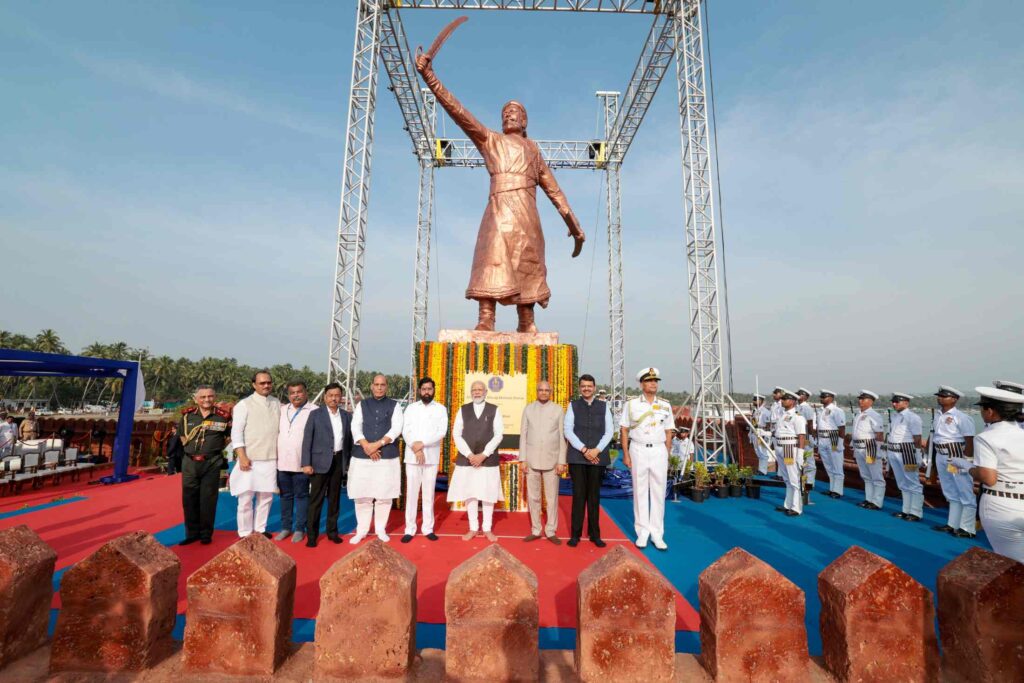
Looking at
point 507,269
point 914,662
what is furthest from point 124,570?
point 507,269

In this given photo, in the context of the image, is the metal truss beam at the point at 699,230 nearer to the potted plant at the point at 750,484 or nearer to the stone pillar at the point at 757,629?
the potted plant at the point at 750,484

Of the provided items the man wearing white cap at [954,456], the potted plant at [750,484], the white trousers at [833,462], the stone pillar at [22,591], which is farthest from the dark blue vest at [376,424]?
the white trousers at [833,462]

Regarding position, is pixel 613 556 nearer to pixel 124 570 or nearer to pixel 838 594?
pixel 838 594

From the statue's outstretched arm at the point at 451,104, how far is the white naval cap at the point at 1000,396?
5199mm

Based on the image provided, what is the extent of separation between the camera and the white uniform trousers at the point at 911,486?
5.59 meters

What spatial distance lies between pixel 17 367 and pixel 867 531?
11.0m

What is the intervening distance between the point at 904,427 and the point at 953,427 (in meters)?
0.64

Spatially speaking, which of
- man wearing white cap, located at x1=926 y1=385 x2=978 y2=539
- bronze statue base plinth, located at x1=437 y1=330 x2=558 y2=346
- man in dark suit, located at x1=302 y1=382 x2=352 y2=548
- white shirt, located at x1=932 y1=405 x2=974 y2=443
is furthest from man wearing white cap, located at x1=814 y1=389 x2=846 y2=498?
man in dark suit, located at x1=302 y1=382 x2=352 y2=548

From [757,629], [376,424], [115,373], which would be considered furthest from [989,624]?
[115,373]

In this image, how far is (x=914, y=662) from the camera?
1.20 m

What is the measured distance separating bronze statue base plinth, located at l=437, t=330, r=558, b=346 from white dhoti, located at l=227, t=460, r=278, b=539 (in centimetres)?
225

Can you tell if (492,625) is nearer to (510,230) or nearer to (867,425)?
(510,230)

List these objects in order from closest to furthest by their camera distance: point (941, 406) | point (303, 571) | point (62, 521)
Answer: point (303, 571) → point (62, 521) → point (941, 406)

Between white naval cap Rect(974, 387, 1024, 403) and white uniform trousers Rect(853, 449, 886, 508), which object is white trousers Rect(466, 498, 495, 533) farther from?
white uniform trousers Rect(853, 449, 886, 508)
